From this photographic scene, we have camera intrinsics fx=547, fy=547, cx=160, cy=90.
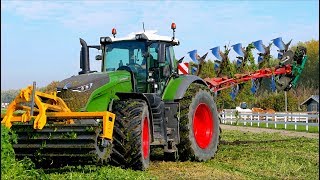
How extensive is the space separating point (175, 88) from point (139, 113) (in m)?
2.19

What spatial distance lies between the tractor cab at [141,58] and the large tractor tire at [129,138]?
56.8 inches

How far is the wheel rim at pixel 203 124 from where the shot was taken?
39.6 feet

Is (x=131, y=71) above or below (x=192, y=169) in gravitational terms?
above

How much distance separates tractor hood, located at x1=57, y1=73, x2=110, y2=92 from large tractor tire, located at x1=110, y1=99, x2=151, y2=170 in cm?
62

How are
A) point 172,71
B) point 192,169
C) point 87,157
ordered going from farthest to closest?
point 172,71 → point 192,169 → point 87,157

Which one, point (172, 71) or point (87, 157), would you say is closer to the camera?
point (87, 157)

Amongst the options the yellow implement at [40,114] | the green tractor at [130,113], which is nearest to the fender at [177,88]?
the green tractor at [130,113]

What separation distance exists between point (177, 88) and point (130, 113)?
2277 mm

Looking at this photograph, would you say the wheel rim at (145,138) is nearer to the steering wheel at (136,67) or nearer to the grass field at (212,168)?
the grass field at (212,168)

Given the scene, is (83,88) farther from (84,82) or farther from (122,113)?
(122,113)

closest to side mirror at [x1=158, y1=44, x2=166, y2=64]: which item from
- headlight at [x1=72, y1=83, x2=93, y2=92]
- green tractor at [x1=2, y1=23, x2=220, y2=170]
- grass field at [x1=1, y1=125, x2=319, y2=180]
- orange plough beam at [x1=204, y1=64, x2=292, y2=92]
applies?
green tractor at [x1=2, y1=23, x2=220, y2=170]

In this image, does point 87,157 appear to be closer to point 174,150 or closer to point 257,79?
point 174,150

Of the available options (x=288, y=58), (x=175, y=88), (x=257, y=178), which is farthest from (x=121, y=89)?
(x=288, y=58)

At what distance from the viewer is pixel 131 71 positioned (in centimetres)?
1073
